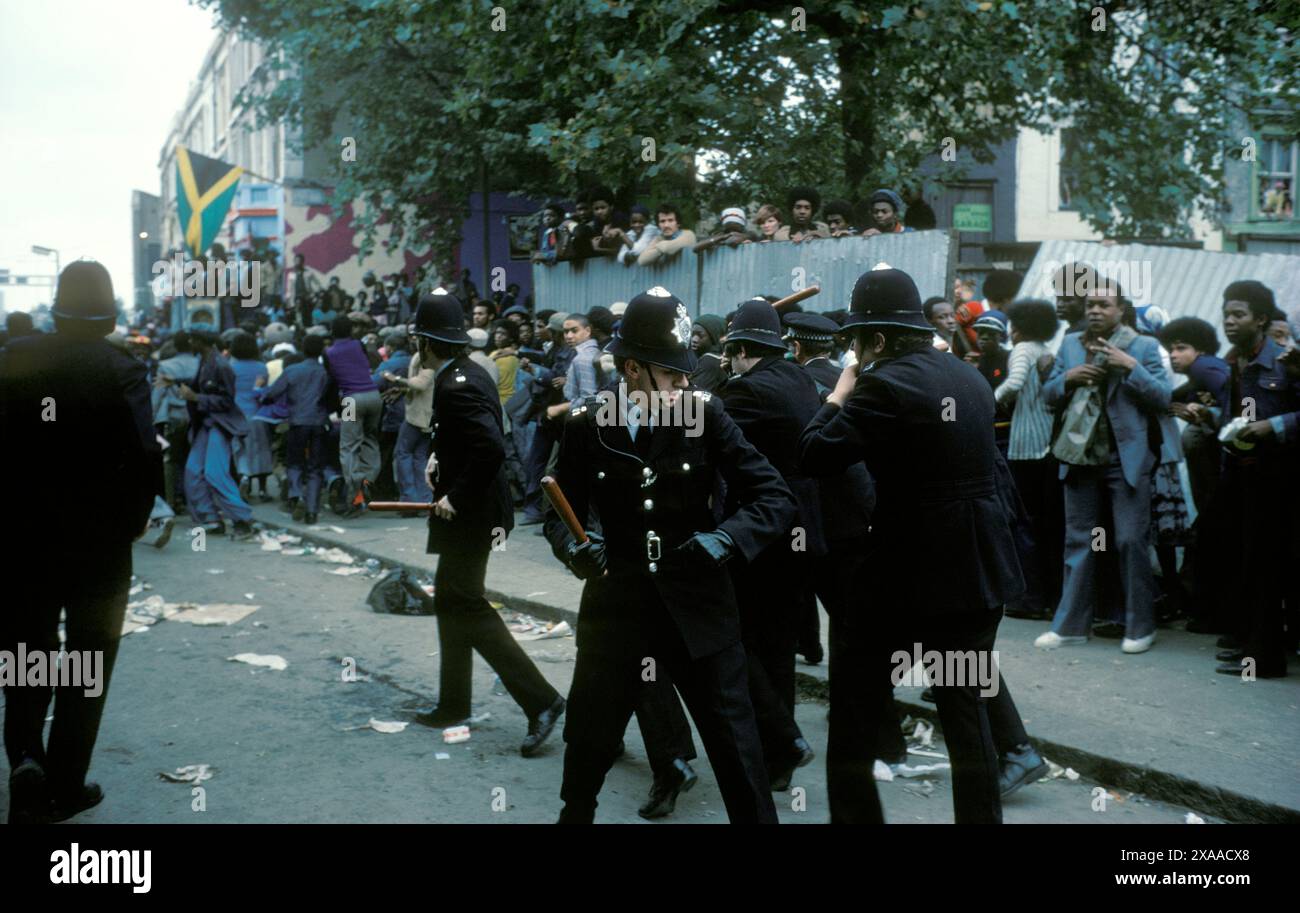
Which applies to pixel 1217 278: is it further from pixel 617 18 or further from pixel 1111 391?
pixel 617 18

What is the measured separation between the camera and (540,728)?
19.4 feet

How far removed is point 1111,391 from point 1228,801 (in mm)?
2878

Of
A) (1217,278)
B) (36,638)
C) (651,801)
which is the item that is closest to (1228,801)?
(651,801)

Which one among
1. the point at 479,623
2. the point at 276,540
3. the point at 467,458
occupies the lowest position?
the point at 276,540

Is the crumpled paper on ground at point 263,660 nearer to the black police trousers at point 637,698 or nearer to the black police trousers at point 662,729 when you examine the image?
the black police trousers at point 662,729

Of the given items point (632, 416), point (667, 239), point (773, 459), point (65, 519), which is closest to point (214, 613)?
point (65, 519)

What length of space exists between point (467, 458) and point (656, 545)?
6.91 feet

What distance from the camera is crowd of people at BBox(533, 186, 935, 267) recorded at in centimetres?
1101

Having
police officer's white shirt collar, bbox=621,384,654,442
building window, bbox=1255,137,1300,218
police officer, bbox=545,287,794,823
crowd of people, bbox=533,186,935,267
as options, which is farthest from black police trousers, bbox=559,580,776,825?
building window, bbox=1255,137,1300,218

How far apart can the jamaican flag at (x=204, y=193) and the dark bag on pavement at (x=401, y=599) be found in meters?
14.5

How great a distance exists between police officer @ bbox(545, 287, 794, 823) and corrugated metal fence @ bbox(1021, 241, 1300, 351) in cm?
581

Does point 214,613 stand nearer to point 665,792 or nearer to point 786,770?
point 665,792
